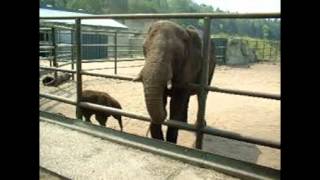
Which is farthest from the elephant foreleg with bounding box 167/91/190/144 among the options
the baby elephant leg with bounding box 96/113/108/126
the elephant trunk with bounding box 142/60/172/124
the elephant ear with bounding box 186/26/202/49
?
the baby elephant leg with bounding box 96/113/108/126

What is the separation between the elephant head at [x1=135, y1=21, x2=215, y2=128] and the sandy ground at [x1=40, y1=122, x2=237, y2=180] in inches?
23.3

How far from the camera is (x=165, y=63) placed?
434cm

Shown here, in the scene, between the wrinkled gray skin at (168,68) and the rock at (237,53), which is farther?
the rock at (237,53)

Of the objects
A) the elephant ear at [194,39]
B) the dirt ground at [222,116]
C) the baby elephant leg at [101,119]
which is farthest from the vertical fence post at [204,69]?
the baby elephant leg at [101,119]

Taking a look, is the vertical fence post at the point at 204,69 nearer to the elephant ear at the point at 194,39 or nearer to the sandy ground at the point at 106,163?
the sandy ground at the point at 106,163

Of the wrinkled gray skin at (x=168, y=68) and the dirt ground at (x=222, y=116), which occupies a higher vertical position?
the wrinkled gray skin at (x=168, y=68)

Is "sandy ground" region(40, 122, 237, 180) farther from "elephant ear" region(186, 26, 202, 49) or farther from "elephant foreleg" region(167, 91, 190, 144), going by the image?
"elephant ear" region(186, 26, 202, 49)

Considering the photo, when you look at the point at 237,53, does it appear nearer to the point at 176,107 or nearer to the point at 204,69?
the point at 176,107

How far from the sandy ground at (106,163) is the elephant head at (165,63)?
0.59 metres

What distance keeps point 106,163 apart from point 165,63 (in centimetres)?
141

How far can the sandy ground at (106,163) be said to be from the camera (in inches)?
122

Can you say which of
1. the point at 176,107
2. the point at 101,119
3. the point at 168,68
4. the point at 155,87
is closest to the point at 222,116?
the point at 101,119
